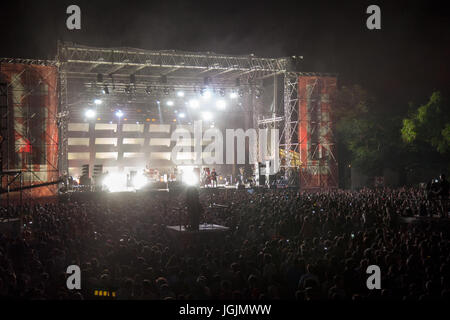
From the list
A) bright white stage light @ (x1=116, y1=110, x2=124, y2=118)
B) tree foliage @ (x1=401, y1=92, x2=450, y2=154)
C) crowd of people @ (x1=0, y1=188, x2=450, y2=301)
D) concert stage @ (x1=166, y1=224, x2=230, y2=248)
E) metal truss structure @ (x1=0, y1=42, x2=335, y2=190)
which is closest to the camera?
crowd of people @ (x1=0, y1=188, x2=450, y2=301)

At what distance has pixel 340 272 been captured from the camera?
7836 millimetres

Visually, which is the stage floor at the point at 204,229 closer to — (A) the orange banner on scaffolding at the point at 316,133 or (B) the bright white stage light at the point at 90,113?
(A) the orange banner on scaffolding at the point at 316,133

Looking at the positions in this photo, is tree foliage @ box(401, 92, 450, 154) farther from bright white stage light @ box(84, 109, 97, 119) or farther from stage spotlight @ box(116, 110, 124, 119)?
bright white stage light @ box(84, 109, 97, 119)

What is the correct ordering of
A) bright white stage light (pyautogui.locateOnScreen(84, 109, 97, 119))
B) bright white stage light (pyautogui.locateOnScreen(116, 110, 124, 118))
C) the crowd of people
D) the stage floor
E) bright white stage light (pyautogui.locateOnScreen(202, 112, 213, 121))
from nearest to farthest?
the crowd of people, the stage floor, bright white stage light (pyautogui.locateOnScreen(84, 109, 97, 119)), bright white stage light (pyautogui.locateOnScreen(116, 110, 124, 118)), bright white stage light (pyautogui.locateOnScreen(202, 112, 213, 121))

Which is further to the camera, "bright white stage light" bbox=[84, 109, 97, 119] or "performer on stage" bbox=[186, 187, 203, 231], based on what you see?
"bright white stage light" bbox=[84, 109, 97, 119]

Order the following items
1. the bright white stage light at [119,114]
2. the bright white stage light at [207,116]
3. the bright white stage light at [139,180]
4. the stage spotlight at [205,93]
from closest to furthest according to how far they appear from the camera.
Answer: the stage spotlight at [205,93], the bright white stage light at [139,180], the bright white stage light at [119,114], the bright white stage light at [207,116]

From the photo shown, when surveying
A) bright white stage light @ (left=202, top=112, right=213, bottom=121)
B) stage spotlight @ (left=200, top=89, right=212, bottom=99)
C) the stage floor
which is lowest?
the stage floor

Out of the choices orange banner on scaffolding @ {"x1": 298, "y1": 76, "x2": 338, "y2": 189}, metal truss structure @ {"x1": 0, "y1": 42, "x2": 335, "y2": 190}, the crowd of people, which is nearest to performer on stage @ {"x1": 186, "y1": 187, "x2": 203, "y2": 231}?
the crowd of people

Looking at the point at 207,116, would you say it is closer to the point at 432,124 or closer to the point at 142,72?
the point at 142,72

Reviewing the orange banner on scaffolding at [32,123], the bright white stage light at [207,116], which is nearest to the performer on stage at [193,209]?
the orange banner on scaffolding at [32,123]

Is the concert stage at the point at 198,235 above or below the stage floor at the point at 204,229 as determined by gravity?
below

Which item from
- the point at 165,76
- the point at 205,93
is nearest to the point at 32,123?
the point at 165,76
